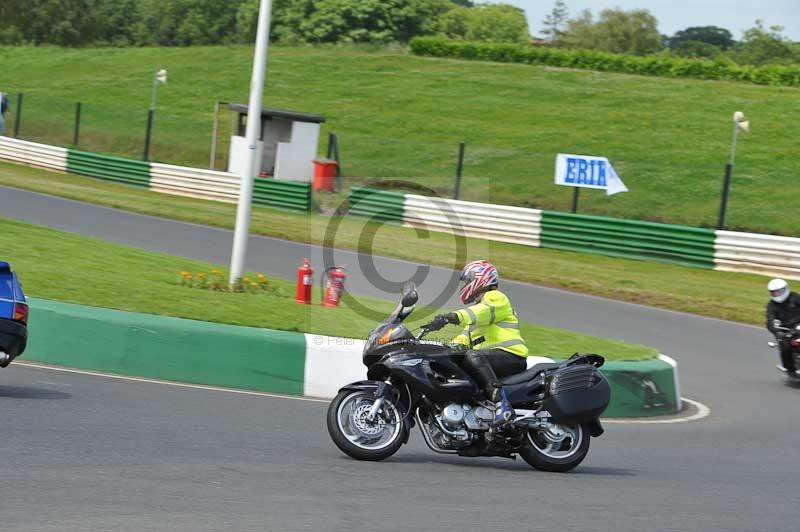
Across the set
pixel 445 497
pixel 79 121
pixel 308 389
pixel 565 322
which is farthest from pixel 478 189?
pixel 445 497

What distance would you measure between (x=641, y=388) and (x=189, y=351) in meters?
4.81

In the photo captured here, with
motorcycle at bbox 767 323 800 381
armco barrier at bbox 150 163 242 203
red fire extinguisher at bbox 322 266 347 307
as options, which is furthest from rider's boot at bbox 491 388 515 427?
armco barrier at bbox 150 163 242 203

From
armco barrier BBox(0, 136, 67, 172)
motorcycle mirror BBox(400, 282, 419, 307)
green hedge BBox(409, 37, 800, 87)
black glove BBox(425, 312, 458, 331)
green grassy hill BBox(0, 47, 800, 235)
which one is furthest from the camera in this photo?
green hedge BBox(409, 37, 800, 87)

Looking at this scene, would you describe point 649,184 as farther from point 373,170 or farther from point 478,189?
point 373,170

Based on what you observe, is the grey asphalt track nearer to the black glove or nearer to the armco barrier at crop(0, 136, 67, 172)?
the black glove

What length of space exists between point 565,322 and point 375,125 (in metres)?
30.3

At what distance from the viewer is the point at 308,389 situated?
11250 mm

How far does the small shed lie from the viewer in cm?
3503

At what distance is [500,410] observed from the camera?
338 inches

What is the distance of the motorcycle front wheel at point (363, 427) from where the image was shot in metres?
8.27

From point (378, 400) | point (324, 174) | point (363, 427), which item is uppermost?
point (324, 174)

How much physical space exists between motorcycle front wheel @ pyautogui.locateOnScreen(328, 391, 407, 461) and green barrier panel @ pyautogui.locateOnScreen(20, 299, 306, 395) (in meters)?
2.88

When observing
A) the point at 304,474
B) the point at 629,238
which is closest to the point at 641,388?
the point at 304,474

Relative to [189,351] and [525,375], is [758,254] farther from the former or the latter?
[525,375]
